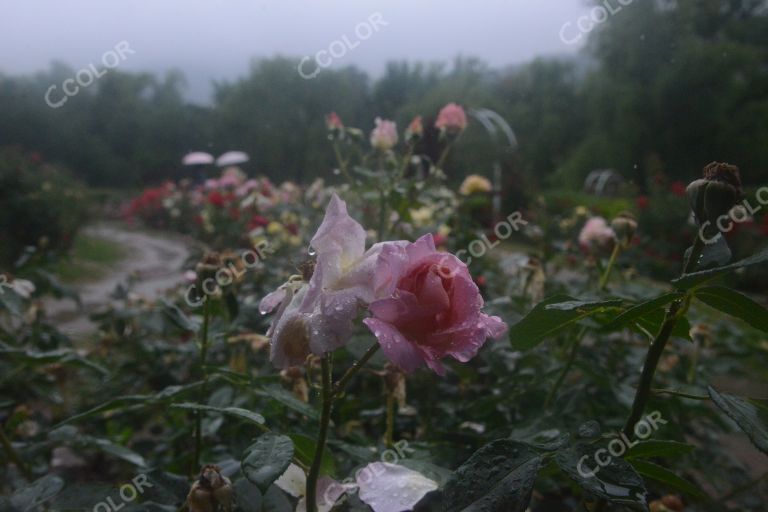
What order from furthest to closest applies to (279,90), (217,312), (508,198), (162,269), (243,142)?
(508,198), (162,269), (243,142), (279,90), (217,312)

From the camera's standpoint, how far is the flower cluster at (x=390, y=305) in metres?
0.24

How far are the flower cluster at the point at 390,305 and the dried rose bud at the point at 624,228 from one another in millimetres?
316

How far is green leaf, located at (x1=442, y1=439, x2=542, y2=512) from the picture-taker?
0.22 metres

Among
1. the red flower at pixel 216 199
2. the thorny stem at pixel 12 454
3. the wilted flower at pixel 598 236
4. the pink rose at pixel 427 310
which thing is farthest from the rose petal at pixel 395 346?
the red flower at pixel 216 199

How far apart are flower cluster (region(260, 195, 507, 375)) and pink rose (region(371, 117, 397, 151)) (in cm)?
58

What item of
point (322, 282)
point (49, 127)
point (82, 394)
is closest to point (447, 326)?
point (322, 282)

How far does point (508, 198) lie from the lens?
9.80 feet

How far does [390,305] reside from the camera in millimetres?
235

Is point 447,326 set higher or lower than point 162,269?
lower

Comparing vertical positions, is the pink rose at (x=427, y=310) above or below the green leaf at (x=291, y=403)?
above

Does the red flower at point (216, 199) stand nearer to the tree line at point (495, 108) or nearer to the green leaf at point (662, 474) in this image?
the tree line at point (495, 108)

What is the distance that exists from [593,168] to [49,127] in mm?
3495

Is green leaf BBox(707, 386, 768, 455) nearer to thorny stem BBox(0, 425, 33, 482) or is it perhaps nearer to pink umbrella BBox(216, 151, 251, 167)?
thorny stem BBox(0, 425, 33, 482)

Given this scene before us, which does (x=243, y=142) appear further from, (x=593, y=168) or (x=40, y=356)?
(x=593, y=168)
